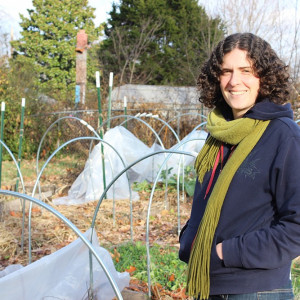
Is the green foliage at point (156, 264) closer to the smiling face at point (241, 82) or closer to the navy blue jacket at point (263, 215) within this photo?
the navy blue jacket at point (263, 215)

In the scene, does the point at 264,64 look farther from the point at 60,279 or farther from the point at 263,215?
the point at 60,279

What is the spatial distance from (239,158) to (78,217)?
398 centimetres

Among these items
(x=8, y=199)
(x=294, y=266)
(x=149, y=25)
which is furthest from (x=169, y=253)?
(x=149, y=25)

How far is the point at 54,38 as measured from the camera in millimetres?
22844

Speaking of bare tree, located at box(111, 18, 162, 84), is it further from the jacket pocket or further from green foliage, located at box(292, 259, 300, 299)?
the jacket pocket

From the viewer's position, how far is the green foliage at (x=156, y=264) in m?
2.87

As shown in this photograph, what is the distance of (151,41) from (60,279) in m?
18.4

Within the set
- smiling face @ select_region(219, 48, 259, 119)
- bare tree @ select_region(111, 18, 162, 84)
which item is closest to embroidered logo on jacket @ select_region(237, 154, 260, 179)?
smiling face @ select_region(219, 48, 259, 119)

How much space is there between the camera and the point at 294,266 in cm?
327

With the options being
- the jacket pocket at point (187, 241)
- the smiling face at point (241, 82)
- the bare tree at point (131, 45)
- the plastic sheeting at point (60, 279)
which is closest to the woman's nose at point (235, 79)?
the smiling face at point (241, 82)

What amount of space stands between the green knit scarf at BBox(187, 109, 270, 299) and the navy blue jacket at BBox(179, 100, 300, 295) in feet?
0.05

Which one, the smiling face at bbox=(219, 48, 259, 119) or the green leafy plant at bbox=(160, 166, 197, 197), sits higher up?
the smiling face at bbox=(219, 48, 259, 119)

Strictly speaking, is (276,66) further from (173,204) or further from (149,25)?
(149,25)

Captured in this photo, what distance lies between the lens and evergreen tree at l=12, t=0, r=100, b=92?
21.9 metres
